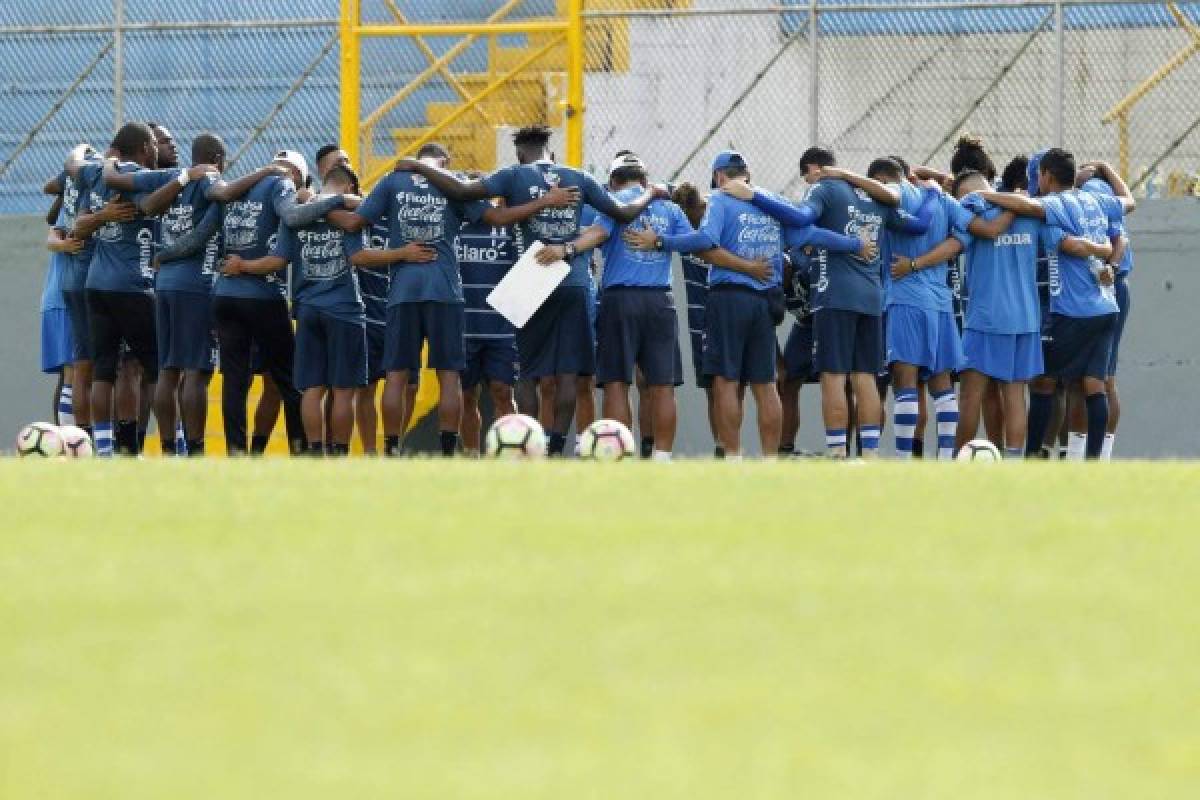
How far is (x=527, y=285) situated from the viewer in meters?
13.7

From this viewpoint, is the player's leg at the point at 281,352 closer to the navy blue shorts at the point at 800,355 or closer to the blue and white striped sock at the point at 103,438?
the blue and white striped sock at the point at 103,438

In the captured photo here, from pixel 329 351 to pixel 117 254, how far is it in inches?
58.6

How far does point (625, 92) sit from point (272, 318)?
4620mm

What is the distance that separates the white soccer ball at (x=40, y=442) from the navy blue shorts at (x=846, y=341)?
14.3ft

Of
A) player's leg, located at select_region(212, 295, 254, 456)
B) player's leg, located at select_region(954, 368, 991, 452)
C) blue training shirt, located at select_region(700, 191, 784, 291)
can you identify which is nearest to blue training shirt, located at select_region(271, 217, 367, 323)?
player's leg, located at select_region(212, 295, 254, 456)

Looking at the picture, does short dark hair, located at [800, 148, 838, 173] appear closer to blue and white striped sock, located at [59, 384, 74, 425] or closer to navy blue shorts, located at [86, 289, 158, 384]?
navy blue shorts, located at [86, 289, 158, 384]

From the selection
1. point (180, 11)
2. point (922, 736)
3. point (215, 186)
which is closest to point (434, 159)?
point (215, 186)

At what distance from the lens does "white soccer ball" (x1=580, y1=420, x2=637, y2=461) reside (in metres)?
12.2

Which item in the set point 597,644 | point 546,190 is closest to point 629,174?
point 546,190

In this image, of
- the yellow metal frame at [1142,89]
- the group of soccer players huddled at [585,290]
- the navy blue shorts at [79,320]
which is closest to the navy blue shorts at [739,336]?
the group of soccer players huddled at [585,290]

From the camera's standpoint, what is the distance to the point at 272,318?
14.1 meters

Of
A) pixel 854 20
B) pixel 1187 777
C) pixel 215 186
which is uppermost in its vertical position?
pixel 854 20

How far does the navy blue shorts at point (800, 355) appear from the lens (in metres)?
15.2

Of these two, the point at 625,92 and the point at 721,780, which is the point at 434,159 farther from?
the point at 721,780
